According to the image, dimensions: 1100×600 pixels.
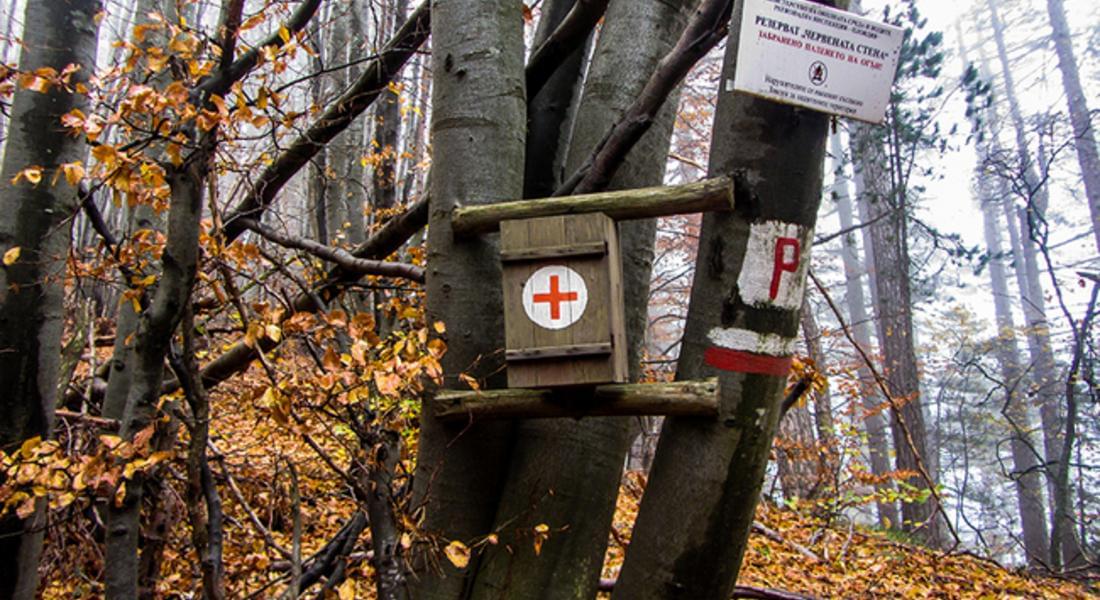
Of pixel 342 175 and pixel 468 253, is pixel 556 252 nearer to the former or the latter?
pixel 468 253

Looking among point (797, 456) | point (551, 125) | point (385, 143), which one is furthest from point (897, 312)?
point (551, 125)

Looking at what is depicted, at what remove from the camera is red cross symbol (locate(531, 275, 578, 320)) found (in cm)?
194

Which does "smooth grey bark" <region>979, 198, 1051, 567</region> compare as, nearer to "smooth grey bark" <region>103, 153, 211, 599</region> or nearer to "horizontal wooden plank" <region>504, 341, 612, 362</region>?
"horizontal wooden plank" <region>504, 341, 612, 362</region>

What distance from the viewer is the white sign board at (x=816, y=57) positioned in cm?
202

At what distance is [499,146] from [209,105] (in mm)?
1250

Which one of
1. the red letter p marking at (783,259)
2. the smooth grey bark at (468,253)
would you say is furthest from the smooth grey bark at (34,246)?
the red letter p marking at (783,259)

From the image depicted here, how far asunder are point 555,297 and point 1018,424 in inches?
644

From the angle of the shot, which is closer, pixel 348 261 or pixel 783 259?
pixel 783 259

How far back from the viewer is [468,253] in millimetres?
2240

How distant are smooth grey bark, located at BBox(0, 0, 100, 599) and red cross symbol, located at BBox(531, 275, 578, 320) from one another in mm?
2134

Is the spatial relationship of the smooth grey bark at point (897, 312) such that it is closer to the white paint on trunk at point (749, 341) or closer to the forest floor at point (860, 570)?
the forest floor at point (860, 570)

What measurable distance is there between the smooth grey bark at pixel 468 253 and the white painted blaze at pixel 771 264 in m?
0.76

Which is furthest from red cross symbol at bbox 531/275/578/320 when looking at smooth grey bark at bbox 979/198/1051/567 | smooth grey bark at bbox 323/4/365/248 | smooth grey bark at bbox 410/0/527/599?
smooth grey bark at bbox 979/198/1051/567

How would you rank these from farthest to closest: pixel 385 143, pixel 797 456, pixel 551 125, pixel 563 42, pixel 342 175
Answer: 1. pixel 797 456
2. pixel 342 175
3. pixel 385 143
4. pixel 551 125
5. pixel 563 42
